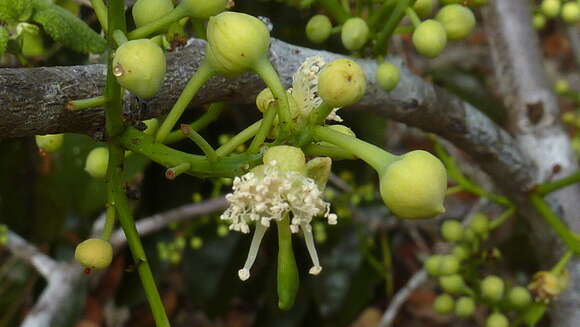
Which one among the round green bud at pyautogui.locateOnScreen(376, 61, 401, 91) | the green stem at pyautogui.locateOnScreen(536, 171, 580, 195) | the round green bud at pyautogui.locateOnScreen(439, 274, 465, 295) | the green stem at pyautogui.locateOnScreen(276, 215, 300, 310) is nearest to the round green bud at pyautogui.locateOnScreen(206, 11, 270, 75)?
the green stem at pyautogui.locateOnScreen(276, 215, 300, 310)

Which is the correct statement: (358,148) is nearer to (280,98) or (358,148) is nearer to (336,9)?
(280,98)

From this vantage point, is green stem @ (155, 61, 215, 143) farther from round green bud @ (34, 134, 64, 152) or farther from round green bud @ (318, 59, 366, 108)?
round green bud @ (34, 134, 64, 152)

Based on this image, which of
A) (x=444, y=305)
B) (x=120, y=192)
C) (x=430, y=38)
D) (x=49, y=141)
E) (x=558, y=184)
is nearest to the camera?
(x=120, y=192)

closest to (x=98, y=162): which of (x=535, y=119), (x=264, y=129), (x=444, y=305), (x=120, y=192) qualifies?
(x=120, y=192)

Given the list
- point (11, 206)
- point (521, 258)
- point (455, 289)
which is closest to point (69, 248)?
point (11, 206)

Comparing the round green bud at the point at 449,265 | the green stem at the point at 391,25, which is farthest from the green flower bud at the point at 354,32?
the round green bud at the point at 449,265
